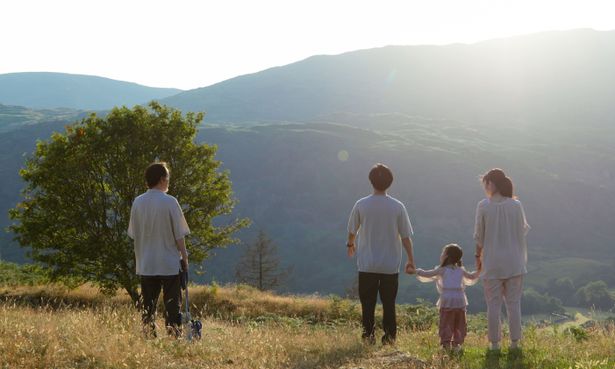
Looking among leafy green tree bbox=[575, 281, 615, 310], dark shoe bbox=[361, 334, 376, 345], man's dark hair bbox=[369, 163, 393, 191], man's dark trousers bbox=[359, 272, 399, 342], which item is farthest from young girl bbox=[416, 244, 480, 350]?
leafy green tree bbox=[575, 281, 615, 310]

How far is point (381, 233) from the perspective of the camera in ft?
26.1

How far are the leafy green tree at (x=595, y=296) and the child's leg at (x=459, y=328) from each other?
14118 cm

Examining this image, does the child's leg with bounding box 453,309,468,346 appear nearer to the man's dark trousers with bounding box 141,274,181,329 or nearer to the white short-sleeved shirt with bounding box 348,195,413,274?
the white short-sleeved shirt with bounding box 348,195,413,274

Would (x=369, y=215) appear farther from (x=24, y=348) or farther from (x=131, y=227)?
(x=24, y=348)

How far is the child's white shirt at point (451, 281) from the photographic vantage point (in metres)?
8.02

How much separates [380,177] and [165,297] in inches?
126

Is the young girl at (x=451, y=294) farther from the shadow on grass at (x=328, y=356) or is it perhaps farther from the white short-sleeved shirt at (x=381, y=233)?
the shadow on grass at (x=328, y=356)

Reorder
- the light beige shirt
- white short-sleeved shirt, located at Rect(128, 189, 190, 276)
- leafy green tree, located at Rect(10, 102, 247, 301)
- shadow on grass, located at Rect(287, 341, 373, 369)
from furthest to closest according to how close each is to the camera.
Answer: leafy green tree, located at Rect(10, 102, 247, 301), the light beige shirt, white short-sleeved shirt, located at Rect(128, 189, 190, 276), shadow on grass, located at Rect(287, 341, 373, 369)

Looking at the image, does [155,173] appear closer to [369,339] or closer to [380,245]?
[380,245]

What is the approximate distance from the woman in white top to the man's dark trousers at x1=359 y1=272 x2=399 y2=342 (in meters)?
1.21

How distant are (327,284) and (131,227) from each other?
566ft

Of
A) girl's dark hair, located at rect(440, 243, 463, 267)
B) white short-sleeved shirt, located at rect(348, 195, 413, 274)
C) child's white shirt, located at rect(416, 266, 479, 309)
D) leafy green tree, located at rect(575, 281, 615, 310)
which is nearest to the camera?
white short-sleeved shirt, located at rect(348, 195, 413, 274)

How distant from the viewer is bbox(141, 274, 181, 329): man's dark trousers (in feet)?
25.0

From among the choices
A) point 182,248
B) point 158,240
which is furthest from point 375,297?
point 158,240
